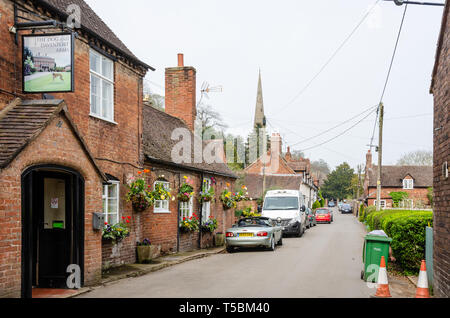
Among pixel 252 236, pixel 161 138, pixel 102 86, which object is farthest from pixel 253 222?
pixel 102 86

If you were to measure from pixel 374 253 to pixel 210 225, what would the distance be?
35.7 feet

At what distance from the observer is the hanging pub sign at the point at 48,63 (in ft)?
29.2

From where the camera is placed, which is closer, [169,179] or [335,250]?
[169,179]

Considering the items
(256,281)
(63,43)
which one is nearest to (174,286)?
(256,281)

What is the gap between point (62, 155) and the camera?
9289mm

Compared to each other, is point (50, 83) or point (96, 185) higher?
point (50, 83)

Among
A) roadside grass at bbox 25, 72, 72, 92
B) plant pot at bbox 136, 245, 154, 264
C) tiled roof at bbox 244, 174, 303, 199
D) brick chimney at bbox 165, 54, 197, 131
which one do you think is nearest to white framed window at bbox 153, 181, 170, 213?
plant pot at bbox 136, 245, 154, 264

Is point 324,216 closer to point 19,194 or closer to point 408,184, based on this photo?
point 408,184

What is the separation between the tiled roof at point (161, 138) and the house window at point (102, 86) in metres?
2.50

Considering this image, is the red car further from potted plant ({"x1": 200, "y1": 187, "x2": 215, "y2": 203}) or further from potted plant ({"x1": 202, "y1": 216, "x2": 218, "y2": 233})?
potted plant ({"x1": 200, "y1": 187, "x2": 215, "y2": 203})

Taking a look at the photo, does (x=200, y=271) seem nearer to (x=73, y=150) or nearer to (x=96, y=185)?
(x=96, y=185)

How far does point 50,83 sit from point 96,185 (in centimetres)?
271

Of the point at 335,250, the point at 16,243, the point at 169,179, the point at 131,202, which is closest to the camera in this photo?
the point at 16,243
